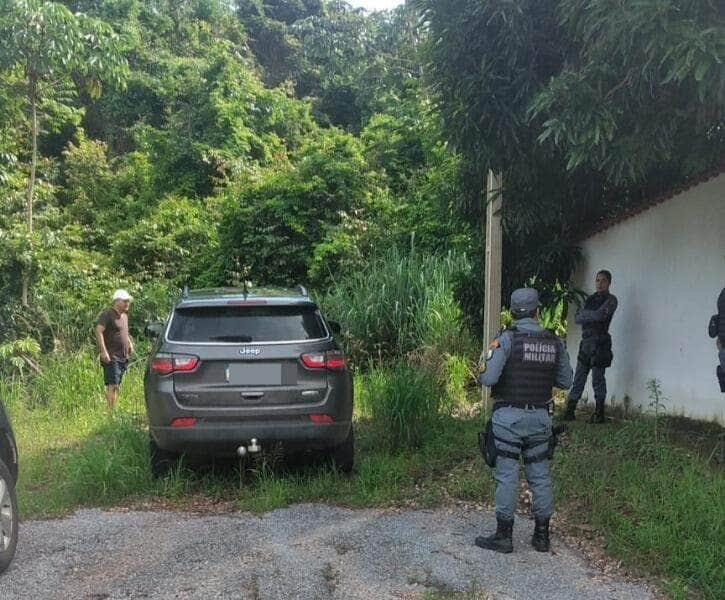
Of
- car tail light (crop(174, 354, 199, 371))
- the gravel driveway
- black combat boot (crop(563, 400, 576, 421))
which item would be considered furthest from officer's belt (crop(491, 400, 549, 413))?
black combat boot (crop(563, 400, 576, 421))

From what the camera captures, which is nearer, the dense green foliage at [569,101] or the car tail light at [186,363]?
the dense green foliage at [569,101]

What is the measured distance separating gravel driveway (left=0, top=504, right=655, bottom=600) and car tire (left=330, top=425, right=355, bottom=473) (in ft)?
2.30

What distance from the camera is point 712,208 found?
632 centimetres

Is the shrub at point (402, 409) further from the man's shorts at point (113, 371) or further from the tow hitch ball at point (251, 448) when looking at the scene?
the man's shorts at point (113, 371)

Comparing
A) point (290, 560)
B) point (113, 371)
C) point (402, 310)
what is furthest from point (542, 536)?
point (402, 310)

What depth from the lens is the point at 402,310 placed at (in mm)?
10586

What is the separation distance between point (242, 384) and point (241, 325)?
470mm

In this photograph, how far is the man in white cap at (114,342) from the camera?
8373 mm

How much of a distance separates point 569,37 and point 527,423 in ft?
10.4

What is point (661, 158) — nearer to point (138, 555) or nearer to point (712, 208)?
point (712, 208)

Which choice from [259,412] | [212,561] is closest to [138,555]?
[212,561]

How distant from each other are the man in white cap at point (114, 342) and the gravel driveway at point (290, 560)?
3.59m

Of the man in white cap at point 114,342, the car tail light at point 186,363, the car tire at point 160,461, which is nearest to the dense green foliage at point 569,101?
the car tail light at point 186,363

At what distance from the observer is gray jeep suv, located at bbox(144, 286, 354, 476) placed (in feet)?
16.9
